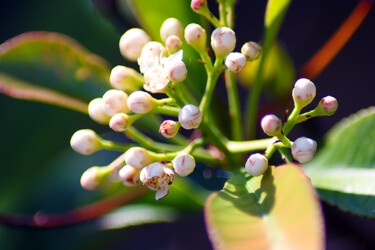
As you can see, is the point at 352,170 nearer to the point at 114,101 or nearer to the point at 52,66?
the point at 114,101

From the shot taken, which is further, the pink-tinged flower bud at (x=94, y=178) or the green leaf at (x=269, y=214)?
the pink-tinged flower bud at (x=94, y=178)

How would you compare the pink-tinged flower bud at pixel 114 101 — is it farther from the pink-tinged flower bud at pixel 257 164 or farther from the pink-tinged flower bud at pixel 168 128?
the pink-tinged flower bud at pixel 257 164

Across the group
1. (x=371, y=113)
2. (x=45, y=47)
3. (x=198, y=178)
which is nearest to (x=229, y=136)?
(x=198, y=178)

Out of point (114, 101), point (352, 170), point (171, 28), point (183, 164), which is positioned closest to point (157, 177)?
point (183, 164)

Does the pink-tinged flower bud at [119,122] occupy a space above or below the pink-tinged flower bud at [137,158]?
above

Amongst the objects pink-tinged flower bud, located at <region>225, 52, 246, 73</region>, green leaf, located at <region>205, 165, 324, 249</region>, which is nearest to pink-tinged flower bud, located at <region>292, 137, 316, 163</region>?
green leaf, located at <region>205, 165, 324, 249</region>

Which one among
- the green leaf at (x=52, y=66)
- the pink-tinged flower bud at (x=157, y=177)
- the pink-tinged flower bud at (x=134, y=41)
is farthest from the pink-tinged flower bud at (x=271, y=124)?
the green leaf at (x=52, y=66)

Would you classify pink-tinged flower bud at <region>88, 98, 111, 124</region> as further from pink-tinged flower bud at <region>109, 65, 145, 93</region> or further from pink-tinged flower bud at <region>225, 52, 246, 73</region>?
pink-tinged flower bud at <region>225, 52, 246, 73</region>
